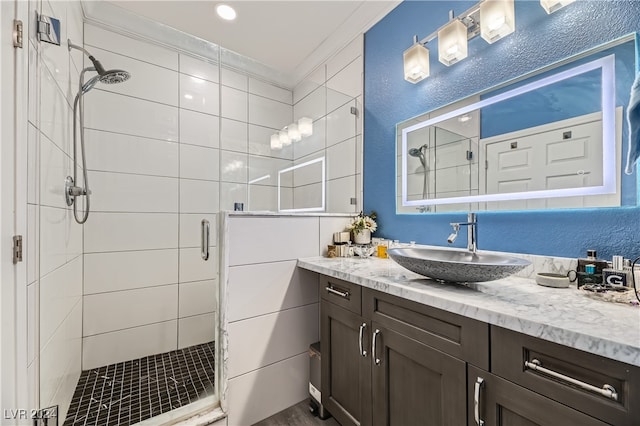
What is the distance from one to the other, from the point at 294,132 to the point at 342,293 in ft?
5.24

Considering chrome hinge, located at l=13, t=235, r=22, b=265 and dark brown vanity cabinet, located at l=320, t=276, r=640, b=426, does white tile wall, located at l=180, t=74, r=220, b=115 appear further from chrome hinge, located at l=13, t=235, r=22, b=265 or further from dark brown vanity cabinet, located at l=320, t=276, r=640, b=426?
dark brown vanity cabinet, located at l=320, t=276, r=640, b=426

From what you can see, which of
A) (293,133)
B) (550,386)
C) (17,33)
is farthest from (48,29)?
(550,386)

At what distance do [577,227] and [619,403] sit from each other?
711 millimetres

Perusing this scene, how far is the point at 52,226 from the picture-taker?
1.23 metres

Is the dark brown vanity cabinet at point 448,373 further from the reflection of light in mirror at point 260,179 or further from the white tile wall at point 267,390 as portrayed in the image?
the reflection of light in mirror at point 260,179

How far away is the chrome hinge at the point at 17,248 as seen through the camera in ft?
2.82

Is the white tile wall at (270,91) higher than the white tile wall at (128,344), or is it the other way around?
the white tile wall at (270,91)

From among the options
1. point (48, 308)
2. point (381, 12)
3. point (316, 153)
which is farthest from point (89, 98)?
point (381, 12)

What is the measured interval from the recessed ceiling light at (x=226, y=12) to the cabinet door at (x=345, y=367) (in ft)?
7.04

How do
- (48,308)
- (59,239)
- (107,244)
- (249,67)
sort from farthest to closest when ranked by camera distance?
(249,67), (107,244), (59,239), (48,308)

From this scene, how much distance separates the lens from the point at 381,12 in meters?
1.87

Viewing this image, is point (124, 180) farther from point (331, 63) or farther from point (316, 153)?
point (331, 63)

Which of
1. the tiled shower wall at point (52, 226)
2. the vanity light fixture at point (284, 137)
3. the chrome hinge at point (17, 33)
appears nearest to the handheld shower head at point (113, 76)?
the tiled shower wall at point (52, 226)

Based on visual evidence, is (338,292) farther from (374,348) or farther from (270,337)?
(270,337)
